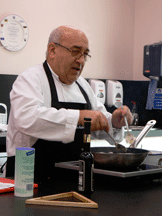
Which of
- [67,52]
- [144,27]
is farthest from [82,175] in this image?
[144,27]

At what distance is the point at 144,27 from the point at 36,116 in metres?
3.32

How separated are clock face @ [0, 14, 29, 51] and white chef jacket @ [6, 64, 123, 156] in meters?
1.55

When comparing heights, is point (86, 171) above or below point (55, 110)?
below

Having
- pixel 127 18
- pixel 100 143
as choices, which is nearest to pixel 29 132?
pixel 100 143

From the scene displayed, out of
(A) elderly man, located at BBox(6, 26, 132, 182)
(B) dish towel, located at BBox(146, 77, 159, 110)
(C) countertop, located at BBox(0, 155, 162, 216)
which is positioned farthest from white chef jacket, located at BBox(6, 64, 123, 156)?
(B) dish towel, located at BBox(146, 77, 159, 110)

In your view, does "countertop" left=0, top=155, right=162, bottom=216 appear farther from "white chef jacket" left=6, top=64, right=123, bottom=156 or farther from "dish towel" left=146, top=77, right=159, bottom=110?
"dish towel" left=146, top=77, right=159, bottom=110

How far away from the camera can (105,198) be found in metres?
1.14

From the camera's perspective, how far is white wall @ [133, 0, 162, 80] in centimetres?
453

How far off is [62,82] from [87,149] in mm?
989

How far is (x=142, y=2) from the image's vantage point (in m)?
4.70

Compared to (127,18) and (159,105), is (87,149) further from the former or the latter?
(127,18)

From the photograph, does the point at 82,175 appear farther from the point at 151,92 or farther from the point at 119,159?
the point at 151,92

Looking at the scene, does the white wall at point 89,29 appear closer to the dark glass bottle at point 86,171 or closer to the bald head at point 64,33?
the bald head at point 64,33

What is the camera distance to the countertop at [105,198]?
3.23 ft
